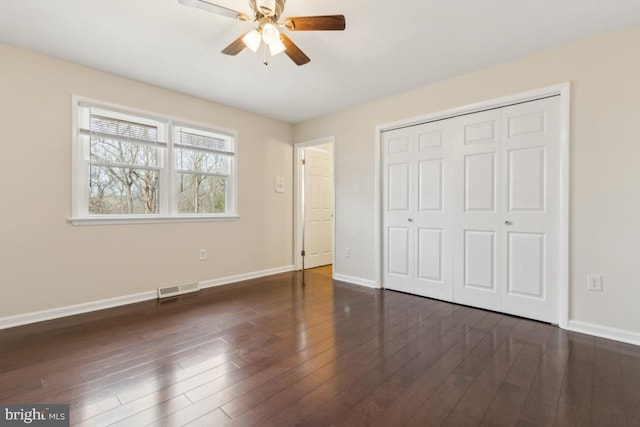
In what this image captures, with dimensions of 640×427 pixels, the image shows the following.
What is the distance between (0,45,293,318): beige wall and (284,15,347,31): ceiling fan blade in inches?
94.1

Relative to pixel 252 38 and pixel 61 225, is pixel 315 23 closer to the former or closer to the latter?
pixel 252 38

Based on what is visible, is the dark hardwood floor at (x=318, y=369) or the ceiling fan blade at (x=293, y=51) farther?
the ceiling fan blade at (x=293, y=51)

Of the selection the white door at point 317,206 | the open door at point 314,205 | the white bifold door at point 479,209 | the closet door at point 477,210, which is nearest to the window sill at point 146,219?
the open door at point 314,205

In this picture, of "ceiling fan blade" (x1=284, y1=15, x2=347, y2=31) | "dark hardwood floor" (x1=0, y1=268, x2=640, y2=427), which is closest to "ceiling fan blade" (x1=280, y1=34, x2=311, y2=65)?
"ceiling fan blade" (x1=284, y1=15, x2=347, y2=31)

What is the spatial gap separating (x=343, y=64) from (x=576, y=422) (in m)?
3.15

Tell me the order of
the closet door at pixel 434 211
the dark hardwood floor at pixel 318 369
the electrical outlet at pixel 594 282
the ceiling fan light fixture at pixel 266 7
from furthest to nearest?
the closet door at pixel 434 211 → the electrical outlet at pixel 594 282 → the ceiling fan light fixture at pixel 266 7 → the dark hardwood floor at pixel 318 369

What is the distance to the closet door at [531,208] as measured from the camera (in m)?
2.68

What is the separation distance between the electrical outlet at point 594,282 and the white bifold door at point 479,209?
0.76 feet

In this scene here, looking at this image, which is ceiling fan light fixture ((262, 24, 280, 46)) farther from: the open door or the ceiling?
the open door

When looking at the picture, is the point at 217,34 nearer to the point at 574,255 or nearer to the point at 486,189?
the point at 486,189

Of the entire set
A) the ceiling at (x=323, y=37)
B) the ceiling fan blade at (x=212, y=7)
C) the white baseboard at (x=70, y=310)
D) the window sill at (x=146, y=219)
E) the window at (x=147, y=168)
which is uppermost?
the ceiling at (x=323, y=37)

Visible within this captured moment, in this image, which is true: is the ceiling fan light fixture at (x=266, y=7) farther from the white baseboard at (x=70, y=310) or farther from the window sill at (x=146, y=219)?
the white baseboard at (x=70, y=310)

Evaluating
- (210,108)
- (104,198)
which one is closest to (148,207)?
(104,198)

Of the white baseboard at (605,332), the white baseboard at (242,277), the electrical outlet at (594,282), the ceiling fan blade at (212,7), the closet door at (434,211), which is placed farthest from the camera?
the white baseboard at (242,277)
